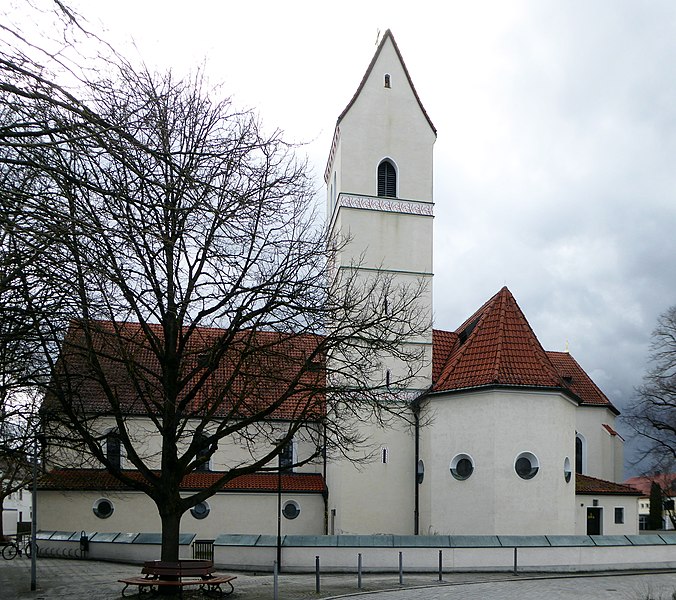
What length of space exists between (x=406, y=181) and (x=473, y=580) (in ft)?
50.4

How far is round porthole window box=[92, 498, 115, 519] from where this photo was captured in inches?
1163

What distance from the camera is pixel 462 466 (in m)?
26.8

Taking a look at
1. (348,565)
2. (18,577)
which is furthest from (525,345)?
(18,577)

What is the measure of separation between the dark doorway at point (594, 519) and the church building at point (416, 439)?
0.06 m

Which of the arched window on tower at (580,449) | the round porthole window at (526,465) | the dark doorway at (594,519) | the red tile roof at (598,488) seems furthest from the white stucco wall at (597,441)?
the round porthole window at (526,465)

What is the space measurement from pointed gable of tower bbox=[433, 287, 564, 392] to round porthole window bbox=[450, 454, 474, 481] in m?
2.42

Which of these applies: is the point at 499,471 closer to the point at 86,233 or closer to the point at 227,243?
the point at 227,243

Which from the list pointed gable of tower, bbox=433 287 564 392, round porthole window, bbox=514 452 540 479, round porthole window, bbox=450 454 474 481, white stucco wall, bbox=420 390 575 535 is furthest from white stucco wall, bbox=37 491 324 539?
round porthole window, bbox=514 452 540 479

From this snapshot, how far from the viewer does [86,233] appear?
21.5ft

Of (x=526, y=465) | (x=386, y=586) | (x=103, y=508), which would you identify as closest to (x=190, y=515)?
(x=103, y=508)

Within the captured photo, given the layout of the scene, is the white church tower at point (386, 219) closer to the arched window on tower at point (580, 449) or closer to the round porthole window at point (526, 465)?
the round porthole window at point (526, 465)

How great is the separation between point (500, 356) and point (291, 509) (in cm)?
1050

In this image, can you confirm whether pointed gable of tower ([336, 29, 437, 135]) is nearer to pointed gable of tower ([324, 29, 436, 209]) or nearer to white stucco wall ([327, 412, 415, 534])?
pointed gable of tower ([324, 29, 436, 209])

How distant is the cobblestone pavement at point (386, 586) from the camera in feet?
57.7
